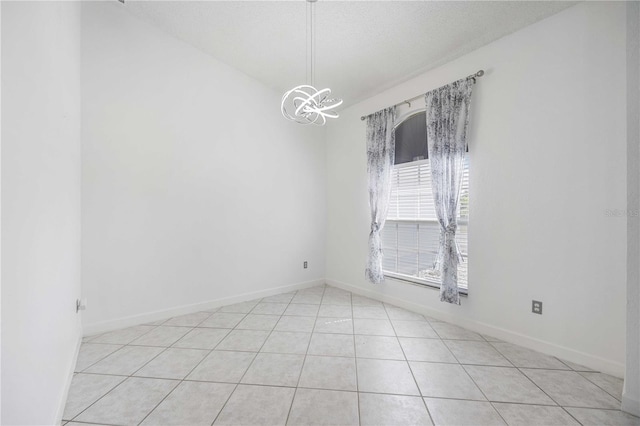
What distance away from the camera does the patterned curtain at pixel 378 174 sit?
A: 11.4 ft

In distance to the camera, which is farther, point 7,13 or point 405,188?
point 405,188

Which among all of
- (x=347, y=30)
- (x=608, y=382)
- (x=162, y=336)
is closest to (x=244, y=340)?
(x=162, y=336)

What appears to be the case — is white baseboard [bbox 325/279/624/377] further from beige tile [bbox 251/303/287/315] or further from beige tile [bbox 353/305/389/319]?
beige tile [bbox 251/303/287/315]

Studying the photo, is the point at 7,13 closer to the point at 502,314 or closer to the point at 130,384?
the point at 130,384

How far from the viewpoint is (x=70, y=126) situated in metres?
2.04

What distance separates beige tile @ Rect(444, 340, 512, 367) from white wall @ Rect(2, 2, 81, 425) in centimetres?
263

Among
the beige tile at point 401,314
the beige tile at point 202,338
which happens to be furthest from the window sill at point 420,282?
the beige tile at point 202,338

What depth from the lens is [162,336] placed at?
2551 mm

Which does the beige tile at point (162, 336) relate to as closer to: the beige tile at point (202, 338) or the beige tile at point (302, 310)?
the beige tile at point (202, 338)

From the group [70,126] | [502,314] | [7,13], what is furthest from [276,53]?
[502,314]

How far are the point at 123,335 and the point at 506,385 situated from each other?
3.30 m

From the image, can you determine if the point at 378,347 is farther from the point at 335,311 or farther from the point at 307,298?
the point at 307,298

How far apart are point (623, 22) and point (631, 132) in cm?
98

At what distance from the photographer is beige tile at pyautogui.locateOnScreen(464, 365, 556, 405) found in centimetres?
168
